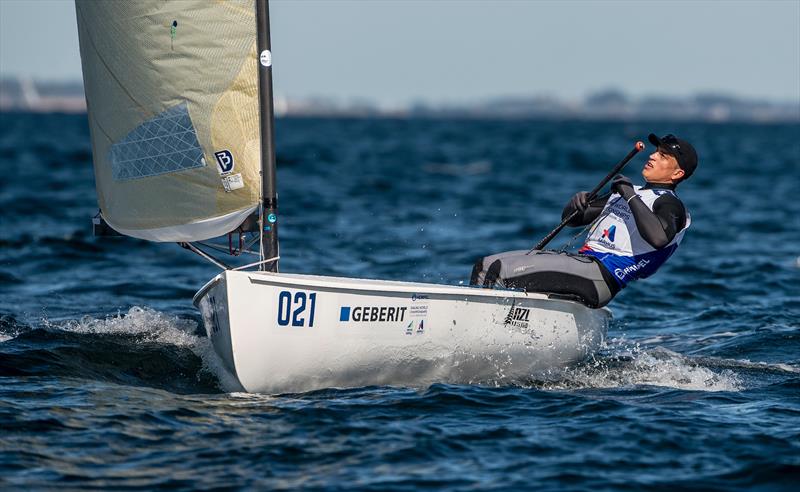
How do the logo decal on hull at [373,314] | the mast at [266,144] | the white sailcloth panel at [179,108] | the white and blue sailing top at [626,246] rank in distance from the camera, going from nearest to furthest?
the logo decal on hull at [373,314], the white sailcloth panel at [179,108], the mast at [266,144], the white and blue sailing top at [626,246]

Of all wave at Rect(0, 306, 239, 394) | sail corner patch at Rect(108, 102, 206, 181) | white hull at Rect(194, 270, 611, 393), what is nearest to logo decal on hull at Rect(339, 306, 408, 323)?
white hull at Rect(194, 270, 611, 393)

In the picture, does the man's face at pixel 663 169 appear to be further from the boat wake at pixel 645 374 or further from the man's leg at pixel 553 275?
the boat wake at pixel 645 374

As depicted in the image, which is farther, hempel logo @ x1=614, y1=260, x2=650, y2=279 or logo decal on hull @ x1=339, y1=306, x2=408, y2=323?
hempel logo @ x1=614, y1=260, x2=650, y2=279

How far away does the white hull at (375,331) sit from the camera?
6.71 metres

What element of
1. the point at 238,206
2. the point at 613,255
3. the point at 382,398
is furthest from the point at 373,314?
the point at 613,255

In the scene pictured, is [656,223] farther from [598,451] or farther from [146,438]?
[146,438]

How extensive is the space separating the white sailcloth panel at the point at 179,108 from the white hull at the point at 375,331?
627 millimetres

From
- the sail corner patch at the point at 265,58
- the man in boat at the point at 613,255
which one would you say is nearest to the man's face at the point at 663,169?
the man in boat at the point at 613,255

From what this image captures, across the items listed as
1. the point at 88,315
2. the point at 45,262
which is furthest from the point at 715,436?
the point at 45,262

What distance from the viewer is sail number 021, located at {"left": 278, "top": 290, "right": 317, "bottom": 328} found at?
265 inches

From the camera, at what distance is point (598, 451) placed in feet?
19.8

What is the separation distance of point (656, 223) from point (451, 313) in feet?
4.95

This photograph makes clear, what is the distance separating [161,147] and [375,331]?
1.87 metres

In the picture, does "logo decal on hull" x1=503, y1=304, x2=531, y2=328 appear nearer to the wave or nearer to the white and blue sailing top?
the white and blue sailing top
